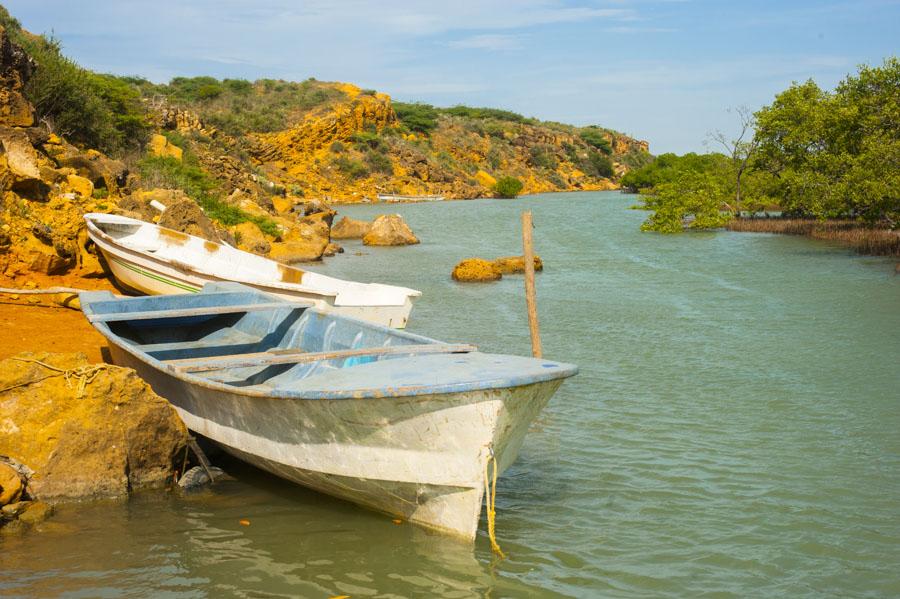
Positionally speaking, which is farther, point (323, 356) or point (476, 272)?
point (476, 272)

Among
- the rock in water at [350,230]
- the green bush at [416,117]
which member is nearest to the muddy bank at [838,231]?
the rock in water at [350,230]

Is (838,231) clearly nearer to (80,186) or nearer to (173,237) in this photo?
(173,237)

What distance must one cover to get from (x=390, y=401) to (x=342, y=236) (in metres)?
30.7

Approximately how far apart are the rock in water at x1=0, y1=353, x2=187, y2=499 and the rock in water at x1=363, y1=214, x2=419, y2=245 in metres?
25.9

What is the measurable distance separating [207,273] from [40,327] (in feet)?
11.6

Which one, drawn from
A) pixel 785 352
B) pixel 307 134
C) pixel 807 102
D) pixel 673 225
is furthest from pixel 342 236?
pixel 307 134

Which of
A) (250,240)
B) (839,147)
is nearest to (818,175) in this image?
(839,147)

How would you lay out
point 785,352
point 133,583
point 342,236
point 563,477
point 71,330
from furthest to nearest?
point 342,236, point 785,352, point 71,330, point 563,477, point 133,583

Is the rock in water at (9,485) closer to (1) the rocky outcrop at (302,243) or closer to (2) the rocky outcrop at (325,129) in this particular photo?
(1) the rocky outcrop at (302,243)

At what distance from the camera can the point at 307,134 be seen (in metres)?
75.8

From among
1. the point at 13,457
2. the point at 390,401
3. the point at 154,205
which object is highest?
the point at 154,205

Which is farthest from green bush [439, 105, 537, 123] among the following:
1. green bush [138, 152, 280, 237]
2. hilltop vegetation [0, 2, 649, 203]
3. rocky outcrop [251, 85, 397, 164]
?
green bush [138, 152, 280, 237]

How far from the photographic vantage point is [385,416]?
235 inches

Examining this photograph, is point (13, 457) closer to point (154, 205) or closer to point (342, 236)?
point (154, 205)
